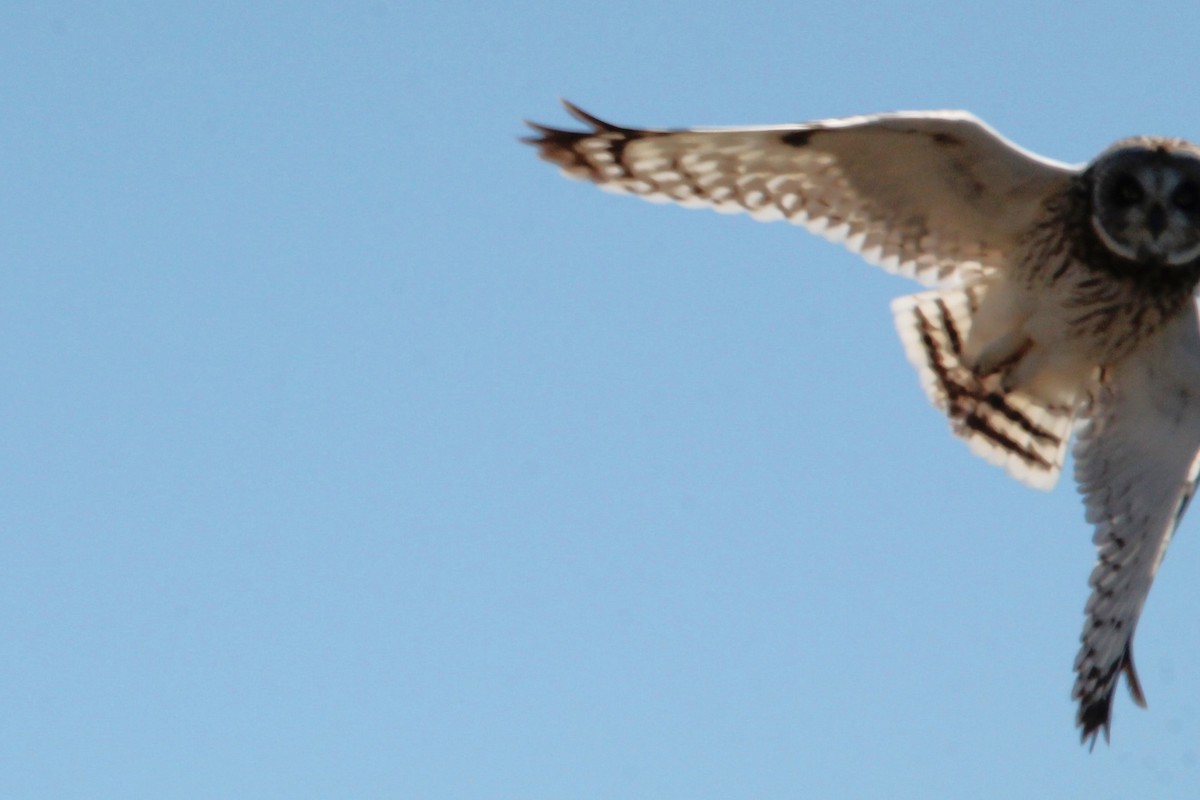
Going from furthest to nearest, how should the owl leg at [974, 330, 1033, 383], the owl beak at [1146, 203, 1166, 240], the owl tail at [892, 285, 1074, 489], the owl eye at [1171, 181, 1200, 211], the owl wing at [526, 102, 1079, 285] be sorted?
the owl tail at [892, 285, 1074, 489], the owl leg at [974, 330, 1033, 383], the owl eye at [1171, 181, 1200, 211], the owl beak at [1146, 203, 1166, 240], the owl wing at [526, 102, 1079, 285]

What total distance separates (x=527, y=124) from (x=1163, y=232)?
2.38m

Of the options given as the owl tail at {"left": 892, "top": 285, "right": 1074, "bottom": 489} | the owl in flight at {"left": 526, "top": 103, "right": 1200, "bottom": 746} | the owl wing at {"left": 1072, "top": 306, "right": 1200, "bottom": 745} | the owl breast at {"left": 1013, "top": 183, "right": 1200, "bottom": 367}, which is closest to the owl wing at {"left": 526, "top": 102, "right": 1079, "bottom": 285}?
the owl in flight at {"left": 526, "top": 103, "right": 1200, "bottom": 746}

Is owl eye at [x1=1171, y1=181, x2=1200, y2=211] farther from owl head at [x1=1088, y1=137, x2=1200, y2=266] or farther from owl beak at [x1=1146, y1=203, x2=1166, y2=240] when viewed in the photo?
owl beak at [x1=1146, y1=203, x2=1166, y2=240]

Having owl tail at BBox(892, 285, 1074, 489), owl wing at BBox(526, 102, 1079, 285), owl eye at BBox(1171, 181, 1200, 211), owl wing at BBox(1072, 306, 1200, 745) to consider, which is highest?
owl wing at BBox(526, 102, 1079, 285)

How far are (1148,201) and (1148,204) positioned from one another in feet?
0.04

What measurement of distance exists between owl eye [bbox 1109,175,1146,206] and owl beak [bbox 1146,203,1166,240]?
2.5 inches

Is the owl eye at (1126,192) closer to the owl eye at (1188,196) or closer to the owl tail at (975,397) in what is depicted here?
the owl eye at (1188,196)

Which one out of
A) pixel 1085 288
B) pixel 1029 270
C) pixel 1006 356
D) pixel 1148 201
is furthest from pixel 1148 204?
pixel 1006 356

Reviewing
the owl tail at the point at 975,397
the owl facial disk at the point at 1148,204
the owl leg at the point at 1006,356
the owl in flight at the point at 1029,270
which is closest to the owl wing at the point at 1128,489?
the owl in flight at the point at 1029,270

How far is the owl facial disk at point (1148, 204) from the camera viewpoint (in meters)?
7.22

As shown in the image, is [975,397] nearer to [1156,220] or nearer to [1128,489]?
[1128,489]

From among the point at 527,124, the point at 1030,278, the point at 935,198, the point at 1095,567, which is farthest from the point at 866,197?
the point at 1095,567

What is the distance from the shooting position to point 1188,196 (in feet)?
24.0

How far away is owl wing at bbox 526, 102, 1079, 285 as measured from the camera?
7086 millimetres
